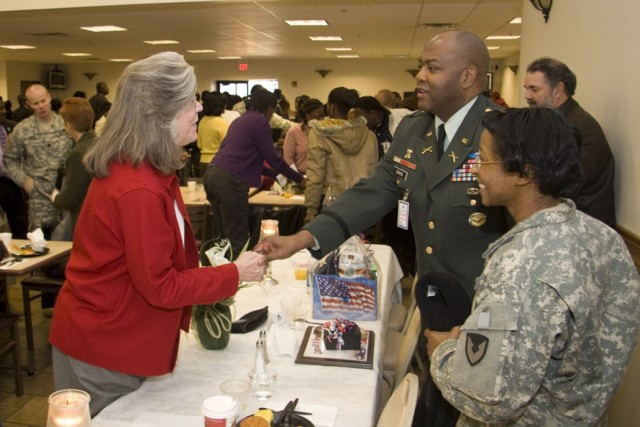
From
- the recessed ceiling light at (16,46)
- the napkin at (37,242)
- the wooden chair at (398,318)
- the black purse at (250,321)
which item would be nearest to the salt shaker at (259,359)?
the black purse at (250,321)

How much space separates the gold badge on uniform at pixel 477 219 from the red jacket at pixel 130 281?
888 millimetres

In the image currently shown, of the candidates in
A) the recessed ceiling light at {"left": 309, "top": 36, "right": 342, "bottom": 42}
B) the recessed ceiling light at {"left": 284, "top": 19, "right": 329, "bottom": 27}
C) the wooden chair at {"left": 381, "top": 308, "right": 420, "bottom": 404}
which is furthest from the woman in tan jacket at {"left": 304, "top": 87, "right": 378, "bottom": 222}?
the recessed ceiling light at {"left": 309, "top": 36, "right": 342, "bottom": 42}

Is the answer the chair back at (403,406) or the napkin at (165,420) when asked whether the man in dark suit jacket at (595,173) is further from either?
the napkin at (165,420)

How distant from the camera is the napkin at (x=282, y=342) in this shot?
2.12 m

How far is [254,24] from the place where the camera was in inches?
415

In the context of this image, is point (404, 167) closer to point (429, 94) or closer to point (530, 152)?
point (429, 94)

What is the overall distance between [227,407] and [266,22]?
31.7 feet

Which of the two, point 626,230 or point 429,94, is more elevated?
point 429,94

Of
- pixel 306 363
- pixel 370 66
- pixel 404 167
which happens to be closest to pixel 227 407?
pixel 306 363

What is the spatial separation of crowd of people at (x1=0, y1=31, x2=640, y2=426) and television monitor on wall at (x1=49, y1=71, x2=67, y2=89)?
69.8ft

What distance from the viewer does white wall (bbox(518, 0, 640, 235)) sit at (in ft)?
8.80

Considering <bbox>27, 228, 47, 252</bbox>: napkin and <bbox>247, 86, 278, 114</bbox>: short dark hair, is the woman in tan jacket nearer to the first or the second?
<bbox>247, 86, 278, 114</bbox>: short dark hair

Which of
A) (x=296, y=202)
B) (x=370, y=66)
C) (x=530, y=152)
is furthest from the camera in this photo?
(x=370, y=66)

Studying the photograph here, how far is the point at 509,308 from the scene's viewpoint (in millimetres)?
1311
